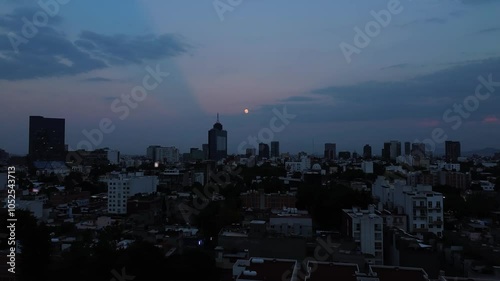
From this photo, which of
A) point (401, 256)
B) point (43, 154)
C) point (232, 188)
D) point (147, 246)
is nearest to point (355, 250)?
point (401, 256)

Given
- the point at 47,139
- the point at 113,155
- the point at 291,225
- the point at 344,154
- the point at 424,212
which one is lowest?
the point at 291,225

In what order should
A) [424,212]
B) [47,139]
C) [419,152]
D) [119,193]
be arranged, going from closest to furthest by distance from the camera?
[424,212] < [119,193] < [419,152] < [47,139]

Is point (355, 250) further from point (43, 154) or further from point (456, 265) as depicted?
point (43, 154)

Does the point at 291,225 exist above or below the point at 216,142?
below

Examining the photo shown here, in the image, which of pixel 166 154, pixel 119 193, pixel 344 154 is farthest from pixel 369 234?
A: pixel 344 154

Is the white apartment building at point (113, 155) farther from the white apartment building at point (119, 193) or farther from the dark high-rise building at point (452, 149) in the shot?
the dark high-rise building at point (452, 149)

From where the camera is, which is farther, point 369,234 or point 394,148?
point 394,148

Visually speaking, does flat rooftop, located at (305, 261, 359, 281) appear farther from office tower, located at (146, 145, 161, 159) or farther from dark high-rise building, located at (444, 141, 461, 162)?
office tower, located at (146, 145, 161, 159)

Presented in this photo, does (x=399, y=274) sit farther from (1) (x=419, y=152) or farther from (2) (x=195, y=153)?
(2) (x=195, y=153)

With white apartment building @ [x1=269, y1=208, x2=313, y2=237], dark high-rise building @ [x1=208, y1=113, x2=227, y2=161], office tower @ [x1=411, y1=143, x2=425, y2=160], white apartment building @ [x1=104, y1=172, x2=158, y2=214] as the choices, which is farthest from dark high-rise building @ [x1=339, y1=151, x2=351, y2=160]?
white apartment building @ [x1=269, y1=208, x2=313, y2=237]
